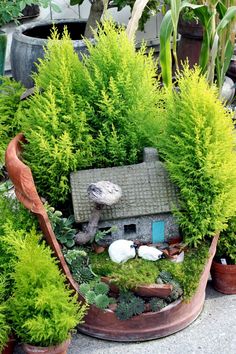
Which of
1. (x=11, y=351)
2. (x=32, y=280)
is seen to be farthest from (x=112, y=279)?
(x=11, y=351)

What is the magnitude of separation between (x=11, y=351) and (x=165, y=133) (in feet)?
3.18

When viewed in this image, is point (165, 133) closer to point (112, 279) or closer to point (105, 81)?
point (105, 81)

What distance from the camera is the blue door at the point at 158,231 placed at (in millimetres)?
2316

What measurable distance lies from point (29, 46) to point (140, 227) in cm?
142

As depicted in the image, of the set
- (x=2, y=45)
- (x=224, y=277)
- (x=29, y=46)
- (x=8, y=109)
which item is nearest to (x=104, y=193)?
(x=224, y=277)

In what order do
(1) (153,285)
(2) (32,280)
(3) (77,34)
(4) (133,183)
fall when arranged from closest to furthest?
(2) (32,280) → (1) (153,285) → (4) (133,183) → (3) (77,34)

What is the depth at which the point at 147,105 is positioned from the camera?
2.43 metres

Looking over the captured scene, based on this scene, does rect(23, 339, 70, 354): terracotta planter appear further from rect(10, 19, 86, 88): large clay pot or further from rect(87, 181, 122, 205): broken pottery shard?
rect(10, 19, 86, 88): large clay pot

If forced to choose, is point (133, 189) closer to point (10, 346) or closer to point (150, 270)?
point (150, 270)

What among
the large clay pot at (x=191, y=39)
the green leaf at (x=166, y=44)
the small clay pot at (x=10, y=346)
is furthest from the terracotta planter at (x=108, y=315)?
the large clay pot at (x=191, y=39)

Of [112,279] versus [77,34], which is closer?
[112,279]

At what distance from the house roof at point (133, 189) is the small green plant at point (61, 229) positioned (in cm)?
5

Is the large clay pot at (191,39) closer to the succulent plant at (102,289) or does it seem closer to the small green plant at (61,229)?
the small green plant at (61,229)

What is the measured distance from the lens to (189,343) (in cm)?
221
